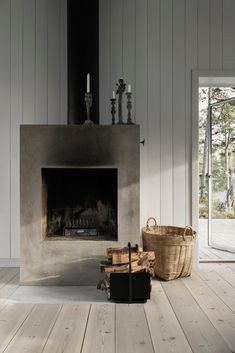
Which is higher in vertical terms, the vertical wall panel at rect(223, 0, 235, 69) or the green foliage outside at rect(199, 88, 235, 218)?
the vertical wall panel at rect(223, 0, 235, 69)

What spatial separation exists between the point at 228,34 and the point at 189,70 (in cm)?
52

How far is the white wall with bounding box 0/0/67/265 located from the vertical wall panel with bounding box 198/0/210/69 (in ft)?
4.26

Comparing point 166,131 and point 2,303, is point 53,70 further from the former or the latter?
point 2,303

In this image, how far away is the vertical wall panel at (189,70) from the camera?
3895 mm

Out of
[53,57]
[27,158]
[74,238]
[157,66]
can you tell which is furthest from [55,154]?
[157,66]

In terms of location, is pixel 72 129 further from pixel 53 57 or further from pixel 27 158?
pixel 53 57

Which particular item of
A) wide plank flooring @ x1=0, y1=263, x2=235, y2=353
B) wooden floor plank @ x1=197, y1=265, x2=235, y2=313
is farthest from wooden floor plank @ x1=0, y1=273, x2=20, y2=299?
wooden floor plank @ x1=197, y1=265, x2=235, y2=313

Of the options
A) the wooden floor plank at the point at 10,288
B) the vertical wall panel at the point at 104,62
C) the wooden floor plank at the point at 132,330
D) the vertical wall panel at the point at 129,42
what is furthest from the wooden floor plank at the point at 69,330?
the vertical wall panel at the point at 129,42

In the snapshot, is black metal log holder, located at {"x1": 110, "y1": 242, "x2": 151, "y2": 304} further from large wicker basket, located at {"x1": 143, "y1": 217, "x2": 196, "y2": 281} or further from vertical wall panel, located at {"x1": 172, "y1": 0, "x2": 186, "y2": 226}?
vertical wall panel, located at {"x1": 172, "y1": 0, "x2": 186, "y2": 226}

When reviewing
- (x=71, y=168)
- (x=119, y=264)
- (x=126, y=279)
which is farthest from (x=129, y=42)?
(x=126, y=279)

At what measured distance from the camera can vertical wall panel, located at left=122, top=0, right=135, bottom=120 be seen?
389cm

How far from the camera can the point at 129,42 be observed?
12.8ft

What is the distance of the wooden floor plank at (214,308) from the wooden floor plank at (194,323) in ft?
0.11

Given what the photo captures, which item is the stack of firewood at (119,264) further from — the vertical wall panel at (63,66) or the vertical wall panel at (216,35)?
the vertical wall panel at (216,35)
